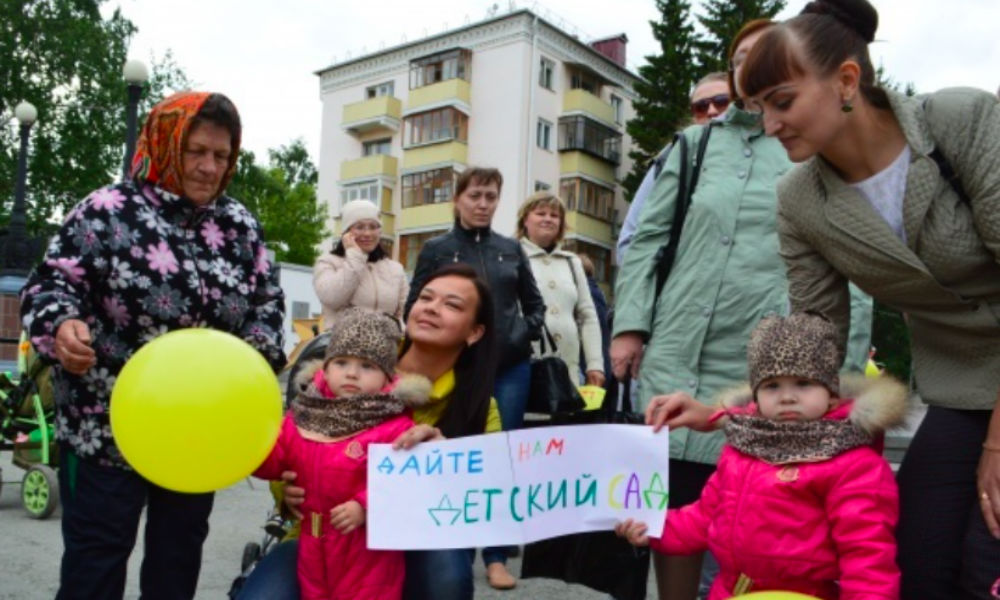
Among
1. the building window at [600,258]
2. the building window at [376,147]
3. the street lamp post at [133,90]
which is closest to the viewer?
the street lamp post at [133,90]

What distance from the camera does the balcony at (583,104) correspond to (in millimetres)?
37469

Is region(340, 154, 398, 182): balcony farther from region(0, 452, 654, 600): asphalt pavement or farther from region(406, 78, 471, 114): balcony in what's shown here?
region(0, 452, 654, 600): asphalt pavement

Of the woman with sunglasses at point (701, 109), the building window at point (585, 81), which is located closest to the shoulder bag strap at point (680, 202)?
the woman with sunglasses at point (701, 109)

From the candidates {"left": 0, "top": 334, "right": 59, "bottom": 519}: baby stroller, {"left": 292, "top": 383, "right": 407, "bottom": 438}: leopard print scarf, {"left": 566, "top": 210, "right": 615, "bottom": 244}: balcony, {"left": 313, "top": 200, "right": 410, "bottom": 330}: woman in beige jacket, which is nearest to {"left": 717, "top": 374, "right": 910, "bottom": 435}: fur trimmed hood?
{"left": 292, "top": 383, "right": 407, "bottom": 438}: leopard print scarf

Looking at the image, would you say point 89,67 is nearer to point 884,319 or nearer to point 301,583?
point 884,319

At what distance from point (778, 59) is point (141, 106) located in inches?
1302

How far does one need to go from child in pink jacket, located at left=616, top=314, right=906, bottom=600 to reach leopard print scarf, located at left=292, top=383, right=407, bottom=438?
96cm

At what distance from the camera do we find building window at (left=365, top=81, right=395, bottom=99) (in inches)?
1613

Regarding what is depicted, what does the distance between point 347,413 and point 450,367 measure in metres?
0.56

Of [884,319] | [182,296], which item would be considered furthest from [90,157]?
[182,296]

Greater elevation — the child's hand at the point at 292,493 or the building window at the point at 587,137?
the building window at the point at 587,137

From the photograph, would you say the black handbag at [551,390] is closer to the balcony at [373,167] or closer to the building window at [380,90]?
the balcony at [373,167]

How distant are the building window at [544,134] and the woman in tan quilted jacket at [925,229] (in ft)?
114

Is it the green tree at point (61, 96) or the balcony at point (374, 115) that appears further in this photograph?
the balcony at point (374, 115)
